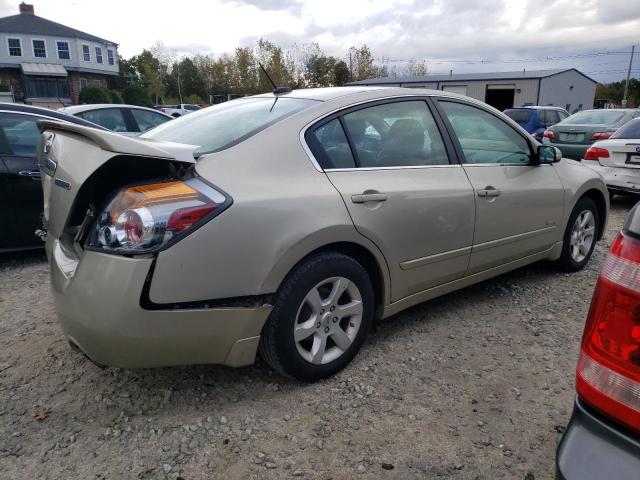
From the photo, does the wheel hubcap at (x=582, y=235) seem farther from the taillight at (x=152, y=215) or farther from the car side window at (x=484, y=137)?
the taillight at (x=152, y=215)

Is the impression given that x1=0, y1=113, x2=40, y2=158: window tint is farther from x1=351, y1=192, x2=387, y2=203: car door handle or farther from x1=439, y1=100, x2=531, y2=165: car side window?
x1=439, y1=100, x2=531, y2=165: car side window

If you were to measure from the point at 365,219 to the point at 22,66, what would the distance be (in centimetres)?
5668

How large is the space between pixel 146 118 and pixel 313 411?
726cm

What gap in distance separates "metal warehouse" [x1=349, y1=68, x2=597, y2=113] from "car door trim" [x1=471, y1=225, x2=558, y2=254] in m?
35.5

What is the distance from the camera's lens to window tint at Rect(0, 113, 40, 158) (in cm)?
454

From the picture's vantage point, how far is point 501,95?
41812 millimetres

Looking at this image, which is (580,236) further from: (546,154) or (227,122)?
(227,122)

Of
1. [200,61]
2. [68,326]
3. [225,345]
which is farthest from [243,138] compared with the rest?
[200,61]

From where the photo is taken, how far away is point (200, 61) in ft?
232

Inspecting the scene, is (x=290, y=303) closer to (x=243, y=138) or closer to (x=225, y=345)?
(x=225, y=345)

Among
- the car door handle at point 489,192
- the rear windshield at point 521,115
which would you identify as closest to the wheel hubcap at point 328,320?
the car door handle at point 489,192

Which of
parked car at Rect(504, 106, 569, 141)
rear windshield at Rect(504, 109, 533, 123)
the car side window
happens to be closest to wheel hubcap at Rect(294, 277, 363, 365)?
the car side window

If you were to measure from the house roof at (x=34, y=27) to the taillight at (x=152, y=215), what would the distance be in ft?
192

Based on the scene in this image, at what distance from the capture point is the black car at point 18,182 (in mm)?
4406
